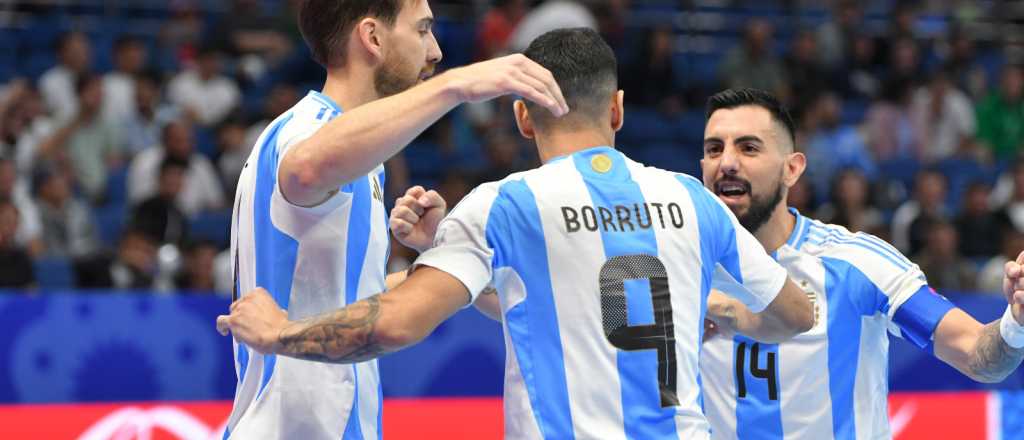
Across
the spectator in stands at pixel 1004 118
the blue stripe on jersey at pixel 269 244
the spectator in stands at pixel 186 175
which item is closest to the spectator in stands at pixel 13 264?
the spectator in stands at pixel 186 175

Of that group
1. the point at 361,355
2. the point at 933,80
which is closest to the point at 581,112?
the point at 361,355

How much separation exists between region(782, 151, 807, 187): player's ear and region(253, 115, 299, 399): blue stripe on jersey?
2028 mm

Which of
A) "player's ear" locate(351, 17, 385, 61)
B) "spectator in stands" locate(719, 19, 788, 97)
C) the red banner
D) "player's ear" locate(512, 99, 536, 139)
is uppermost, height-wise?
"spectator in stands" locate(719, 19, 788, 97)

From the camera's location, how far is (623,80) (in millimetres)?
14312

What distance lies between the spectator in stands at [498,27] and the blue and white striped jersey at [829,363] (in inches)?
359

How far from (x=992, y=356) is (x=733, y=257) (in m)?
1.17

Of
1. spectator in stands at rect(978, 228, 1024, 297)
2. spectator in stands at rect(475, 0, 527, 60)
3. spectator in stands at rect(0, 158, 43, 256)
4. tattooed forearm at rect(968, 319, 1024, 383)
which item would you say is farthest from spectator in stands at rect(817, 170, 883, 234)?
tattooed forearm at rect(968, 319, 1024, 383)

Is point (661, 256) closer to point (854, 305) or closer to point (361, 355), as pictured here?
point (361, 355)

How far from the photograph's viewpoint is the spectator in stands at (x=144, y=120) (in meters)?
12.3

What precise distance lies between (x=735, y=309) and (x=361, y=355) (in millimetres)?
1315

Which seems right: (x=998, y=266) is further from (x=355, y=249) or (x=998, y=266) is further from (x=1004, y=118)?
(x=355, y=249)

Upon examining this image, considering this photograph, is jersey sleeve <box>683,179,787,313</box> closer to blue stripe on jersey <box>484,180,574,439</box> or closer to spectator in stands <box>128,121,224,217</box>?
blue stripe on jersey <box>484,180,574,439</box>

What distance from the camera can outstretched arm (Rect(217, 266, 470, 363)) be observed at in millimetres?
3488

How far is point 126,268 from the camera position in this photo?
1030 cm
